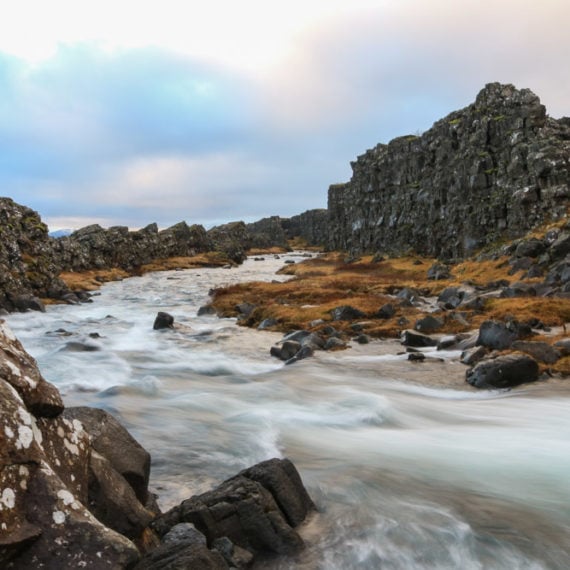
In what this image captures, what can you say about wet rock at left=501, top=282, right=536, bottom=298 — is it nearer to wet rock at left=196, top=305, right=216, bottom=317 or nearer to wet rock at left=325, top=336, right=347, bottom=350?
wet rock at left=325, top=336, right=347, bottom=350

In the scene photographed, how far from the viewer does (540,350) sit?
16.5 meters

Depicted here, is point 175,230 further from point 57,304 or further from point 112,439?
point 112,439

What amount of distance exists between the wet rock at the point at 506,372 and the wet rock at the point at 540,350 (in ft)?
4.15

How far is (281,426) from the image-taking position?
38.3 feet

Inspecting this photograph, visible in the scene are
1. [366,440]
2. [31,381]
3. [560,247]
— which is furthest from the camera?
[560,247]

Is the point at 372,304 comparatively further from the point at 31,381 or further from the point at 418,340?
the point at 31,381

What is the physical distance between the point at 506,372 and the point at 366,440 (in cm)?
632

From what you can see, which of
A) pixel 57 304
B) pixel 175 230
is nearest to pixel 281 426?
pixel 57 304

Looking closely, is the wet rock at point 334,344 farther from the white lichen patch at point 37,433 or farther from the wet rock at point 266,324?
the white lichen patch at point 37,433

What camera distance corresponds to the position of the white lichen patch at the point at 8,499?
14.5 feet

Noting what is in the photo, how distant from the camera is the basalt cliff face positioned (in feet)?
168

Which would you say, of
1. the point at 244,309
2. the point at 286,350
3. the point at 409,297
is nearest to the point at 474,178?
the point at 409,297

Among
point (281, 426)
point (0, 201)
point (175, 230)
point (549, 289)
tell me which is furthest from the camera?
point (175, 230)

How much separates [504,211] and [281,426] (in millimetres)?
53387
